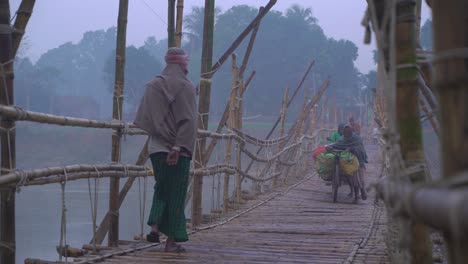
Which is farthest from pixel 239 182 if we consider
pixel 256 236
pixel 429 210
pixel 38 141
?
pixel 38 141

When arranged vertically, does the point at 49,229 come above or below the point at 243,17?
below

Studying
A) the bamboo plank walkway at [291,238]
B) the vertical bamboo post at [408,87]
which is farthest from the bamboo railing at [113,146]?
the vertical bamboo post at [408,87]

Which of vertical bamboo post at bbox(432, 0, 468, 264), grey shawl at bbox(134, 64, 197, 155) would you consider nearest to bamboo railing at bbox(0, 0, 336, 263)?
grey shawl at bbox(134, 64, 197, 155)

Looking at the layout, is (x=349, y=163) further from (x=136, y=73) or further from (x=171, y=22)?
(x=136, y=73)

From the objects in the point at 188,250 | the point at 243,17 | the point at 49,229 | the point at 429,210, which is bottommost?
the point at 49,229

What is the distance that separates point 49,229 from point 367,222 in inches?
819

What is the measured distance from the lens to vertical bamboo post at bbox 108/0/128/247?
4.47 metres

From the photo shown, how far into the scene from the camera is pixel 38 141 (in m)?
38.8

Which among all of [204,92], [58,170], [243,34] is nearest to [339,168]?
[243,34]

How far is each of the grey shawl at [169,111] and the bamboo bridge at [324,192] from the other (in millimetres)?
278

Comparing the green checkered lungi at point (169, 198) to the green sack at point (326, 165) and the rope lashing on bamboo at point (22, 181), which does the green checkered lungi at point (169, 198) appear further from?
the green sack at point (326, 165)

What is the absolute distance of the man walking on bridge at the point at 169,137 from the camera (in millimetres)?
4270

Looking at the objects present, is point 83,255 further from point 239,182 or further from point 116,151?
point 239,182

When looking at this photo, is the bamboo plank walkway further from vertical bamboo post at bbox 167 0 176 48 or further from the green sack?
vertical bamboo post at bbox 167 0 176 48
